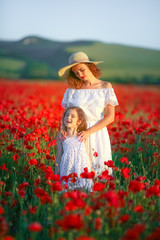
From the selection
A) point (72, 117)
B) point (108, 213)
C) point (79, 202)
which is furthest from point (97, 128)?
point (79, 202)

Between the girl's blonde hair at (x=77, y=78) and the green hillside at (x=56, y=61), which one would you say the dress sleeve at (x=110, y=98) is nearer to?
the girl's blonde hair at (x=77, y=78)

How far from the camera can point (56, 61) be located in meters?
26.0

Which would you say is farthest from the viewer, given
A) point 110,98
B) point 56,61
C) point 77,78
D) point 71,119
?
point 56,61

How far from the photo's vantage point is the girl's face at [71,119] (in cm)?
258

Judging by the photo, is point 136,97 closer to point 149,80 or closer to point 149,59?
point 149,80

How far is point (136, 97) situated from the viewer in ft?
36.4

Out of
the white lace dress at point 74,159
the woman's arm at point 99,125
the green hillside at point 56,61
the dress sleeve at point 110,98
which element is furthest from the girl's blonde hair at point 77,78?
the green hillside at point 56,61

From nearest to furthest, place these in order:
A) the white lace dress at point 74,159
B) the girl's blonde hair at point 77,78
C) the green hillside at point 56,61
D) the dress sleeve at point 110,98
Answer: the white lace dress at point 74,159
the dress sleeve at point 110,98
the girl's blonde hair at point 77,78
the green hillside at point 56,61

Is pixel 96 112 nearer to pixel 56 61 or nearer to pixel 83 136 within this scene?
pixel 83 136

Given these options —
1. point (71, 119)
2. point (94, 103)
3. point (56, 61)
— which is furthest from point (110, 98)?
point (56, 61)

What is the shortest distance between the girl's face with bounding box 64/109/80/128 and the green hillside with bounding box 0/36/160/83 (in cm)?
1934

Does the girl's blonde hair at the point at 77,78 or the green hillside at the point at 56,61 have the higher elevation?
the green hillside at the point at 56,61

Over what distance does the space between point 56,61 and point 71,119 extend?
78.9 ft

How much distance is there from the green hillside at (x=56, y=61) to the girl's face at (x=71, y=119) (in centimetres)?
1934
